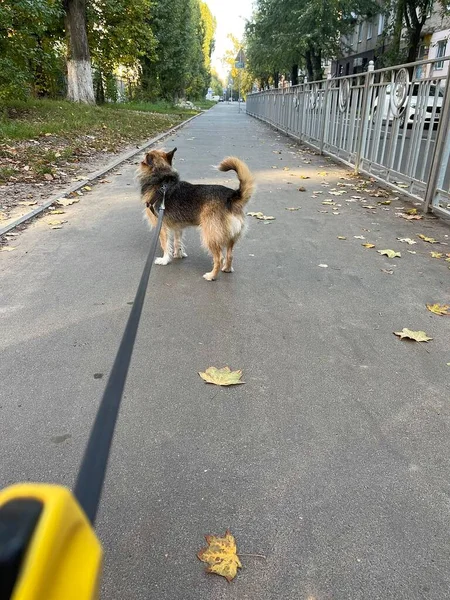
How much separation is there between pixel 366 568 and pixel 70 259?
4.42m

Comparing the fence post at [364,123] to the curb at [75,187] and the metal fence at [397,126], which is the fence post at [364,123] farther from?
the curb at [75,187]

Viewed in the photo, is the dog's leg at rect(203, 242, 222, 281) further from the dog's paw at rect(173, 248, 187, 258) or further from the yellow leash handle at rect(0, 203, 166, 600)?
the yellow leash handle at rect(0, 203, 166, 600)

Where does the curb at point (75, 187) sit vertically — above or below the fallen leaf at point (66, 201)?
above

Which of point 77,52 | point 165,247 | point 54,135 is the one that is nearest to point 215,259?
point 165,247

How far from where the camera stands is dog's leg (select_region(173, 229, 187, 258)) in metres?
5.18

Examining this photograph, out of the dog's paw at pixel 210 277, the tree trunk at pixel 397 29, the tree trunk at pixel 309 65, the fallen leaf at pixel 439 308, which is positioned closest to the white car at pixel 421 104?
the fallen leaf at pixel 439 308

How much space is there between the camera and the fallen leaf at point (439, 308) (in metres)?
4.00

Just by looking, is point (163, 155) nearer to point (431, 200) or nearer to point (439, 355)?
point (439, 355)

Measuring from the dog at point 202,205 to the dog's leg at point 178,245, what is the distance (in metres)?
0.05

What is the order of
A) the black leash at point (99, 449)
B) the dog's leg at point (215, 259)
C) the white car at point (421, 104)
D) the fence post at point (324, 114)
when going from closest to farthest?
1. the black leash at point (99, 449)
2. the dog's leg at point (215, 259)
3. the white car at point (421, 104)
4. the fence post at point (324, 114)

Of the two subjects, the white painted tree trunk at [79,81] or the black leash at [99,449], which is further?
the white painted tree trunk at [79,81]

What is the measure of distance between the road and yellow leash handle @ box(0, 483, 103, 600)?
4.50 ft

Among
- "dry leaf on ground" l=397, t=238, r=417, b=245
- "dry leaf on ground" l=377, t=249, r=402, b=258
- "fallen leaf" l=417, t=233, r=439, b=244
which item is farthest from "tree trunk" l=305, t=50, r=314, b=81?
"dry leaf on ground" l=377, t=249, r=402, b=258

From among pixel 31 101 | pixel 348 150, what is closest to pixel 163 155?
pixel 348 150
